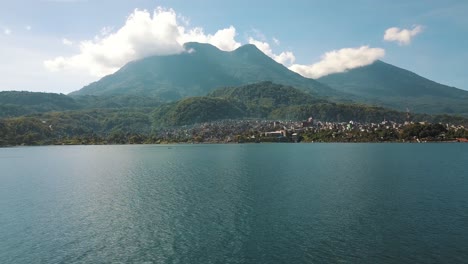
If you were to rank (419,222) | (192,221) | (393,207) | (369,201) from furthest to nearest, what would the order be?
1. (369,201)
2. (393,207)
3. (192,221)
4. (419,222)

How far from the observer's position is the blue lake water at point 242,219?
96.4 feet

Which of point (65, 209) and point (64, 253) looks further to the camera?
point (65, 209)

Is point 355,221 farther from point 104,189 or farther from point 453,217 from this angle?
point 104,189

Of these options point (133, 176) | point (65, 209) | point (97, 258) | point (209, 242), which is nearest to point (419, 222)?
point (209, 242)

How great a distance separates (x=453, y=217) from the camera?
126ft

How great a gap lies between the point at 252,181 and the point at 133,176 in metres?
28.5

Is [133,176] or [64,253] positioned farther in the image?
[133,176]

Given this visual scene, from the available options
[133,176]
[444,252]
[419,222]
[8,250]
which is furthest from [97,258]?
[133,176]

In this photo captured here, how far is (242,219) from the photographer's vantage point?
3953 cm

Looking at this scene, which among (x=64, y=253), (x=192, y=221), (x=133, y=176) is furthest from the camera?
(x=133, y=176)

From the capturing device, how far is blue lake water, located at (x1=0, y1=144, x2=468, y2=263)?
29.4m

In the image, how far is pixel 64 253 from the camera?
3050cm

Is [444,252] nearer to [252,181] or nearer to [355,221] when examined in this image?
[355,221]

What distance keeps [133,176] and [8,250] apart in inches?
1832
